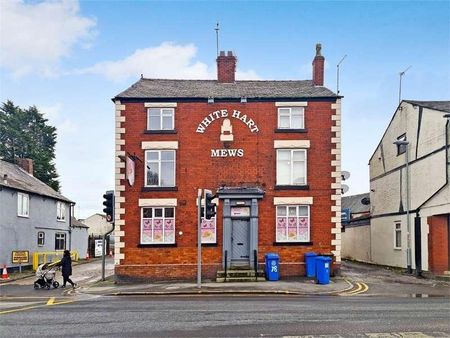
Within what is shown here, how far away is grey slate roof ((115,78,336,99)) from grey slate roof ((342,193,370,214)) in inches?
784

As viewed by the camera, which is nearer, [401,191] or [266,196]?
[266,196]

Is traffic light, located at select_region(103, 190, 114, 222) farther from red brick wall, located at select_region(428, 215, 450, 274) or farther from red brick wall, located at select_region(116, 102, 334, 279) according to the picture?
red brick wall, located at select_region(428, 215, 450, 274)

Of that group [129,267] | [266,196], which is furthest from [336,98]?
[129,267]

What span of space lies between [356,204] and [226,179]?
27293 millimetres

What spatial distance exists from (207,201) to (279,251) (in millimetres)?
5804

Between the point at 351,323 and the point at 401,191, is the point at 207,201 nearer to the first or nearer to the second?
the point at 351,323

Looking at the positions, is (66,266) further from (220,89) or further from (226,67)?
(226,67)

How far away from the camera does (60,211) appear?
1774 inches

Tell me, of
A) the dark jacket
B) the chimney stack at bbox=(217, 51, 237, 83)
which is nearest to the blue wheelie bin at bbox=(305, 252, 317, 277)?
the chimney stack at bbox=(217, 51, 237, 83)

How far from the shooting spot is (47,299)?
61.9 feet

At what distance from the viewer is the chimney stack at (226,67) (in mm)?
28078

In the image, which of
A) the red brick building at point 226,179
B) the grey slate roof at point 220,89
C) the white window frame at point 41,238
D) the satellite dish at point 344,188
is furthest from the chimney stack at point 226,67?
the white window frame at point 41,238

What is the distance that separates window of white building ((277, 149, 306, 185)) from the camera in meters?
25.3

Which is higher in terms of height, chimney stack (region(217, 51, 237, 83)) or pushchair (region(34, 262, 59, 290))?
chimney stack (region(217, 51, 237, 83))
